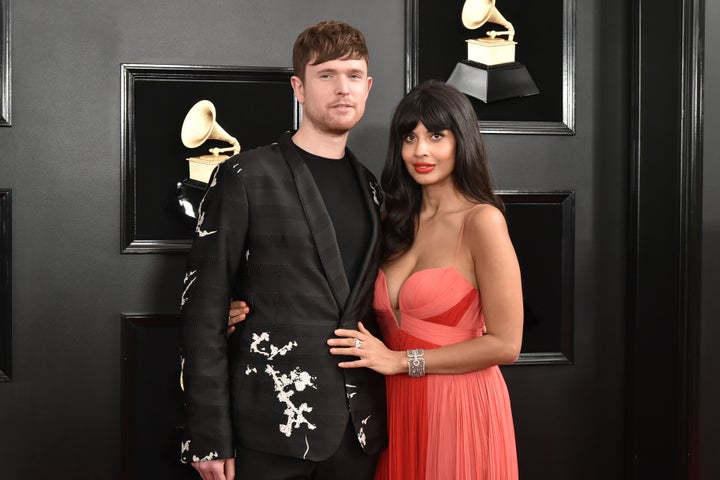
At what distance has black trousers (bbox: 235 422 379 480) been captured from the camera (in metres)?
1.83

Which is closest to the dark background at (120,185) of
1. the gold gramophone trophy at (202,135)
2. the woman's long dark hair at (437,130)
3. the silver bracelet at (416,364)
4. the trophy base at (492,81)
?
the trophy base at (492,81)

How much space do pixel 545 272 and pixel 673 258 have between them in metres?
0.46

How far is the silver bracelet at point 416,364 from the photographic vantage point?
1940 millimetres

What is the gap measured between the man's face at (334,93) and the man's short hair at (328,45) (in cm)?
2

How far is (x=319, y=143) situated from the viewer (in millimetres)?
1995

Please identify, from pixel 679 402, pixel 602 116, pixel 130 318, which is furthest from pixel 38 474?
pixel 602 116

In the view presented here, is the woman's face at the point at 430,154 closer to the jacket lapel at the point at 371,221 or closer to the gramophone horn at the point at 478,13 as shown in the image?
the jacket lapel at the point at 371,221

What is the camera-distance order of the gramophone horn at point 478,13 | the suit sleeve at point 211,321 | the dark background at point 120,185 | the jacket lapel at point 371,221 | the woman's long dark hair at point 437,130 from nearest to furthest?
the suit sleeve at point 211,321
the jacket lapel at point 371,221
the woman's long dark hair at point 437,130
the dark background at point 120,185
the gramophone horn at point 478,13

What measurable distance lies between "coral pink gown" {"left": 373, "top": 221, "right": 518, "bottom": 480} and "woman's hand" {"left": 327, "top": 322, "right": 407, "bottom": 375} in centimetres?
7

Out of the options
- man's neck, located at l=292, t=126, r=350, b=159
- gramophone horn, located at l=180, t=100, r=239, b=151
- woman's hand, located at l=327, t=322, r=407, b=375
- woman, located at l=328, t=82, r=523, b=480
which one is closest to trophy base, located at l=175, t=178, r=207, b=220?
gramophone horn, located at l=180, t=100, r=239, b=151

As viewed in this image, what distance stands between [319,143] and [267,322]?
0.50 metres

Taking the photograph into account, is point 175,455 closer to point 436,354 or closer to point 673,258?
point 436,354

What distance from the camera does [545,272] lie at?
9.12ft

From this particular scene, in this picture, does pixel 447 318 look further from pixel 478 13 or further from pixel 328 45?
pixel 478 13
